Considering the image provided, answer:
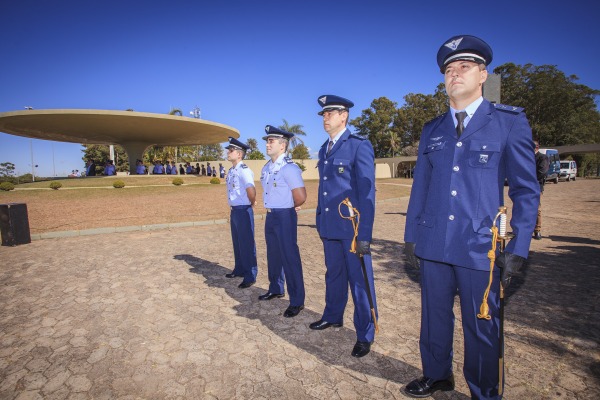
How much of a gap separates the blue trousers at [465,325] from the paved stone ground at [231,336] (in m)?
0.41

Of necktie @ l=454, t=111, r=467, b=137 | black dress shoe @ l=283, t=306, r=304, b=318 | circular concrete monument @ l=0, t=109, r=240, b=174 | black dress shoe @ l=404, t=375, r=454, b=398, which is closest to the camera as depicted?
necktie @ l=454, t=111, r=467, b=137

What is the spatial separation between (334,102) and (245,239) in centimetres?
285

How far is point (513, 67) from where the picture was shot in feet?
158

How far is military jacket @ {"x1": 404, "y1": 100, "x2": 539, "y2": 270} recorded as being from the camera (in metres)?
2.04

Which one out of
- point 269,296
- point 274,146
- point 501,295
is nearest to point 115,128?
point 274,146

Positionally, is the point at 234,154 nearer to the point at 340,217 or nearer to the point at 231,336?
the point at 340,217

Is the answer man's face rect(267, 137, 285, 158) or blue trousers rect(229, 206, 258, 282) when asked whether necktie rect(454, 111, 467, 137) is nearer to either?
man's face rect(267, 137, 285, 158)

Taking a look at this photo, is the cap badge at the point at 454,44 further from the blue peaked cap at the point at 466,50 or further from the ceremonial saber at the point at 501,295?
the ceremonial saber at the point at 501,295

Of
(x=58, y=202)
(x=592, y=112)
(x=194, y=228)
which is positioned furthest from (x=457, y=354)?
(x=592, y=112)

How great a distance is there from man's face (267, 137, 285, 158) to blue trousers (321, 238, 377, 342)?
4.84ft

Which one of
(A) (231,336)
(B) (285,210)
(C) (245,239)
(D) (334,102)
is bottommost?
(A) (231,336)

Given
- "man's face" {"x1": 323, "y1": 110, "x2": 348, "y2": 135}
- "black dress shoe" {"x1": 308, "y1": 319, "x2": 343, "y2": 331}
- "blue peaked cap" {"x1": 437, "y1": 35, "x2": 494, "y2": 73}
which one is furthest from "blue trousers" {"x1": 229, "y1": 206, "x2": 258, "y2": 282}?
"blue peaked cap" {"x1": 437, "y1": 35, "x2": 494, "y2": 73}

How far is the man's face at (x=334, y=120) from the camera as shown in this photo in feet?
11.1

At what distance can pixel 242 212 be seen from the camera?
5281 millimetres
